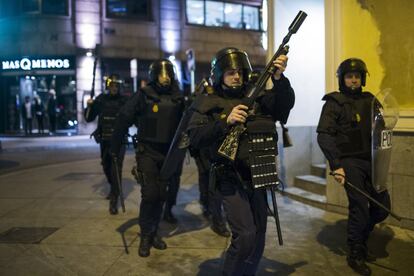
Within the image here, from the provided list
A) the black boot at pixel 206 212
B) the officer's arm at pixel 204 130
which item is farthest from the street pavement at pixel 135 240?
the officer's arm at pixel 204 130

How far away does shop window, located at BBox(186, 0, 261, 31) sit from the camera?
2328 cm

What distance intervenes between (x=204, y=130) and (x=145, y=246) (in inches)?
76.0

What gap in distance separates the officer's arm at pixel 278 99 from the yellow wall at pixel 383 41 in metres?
2.70

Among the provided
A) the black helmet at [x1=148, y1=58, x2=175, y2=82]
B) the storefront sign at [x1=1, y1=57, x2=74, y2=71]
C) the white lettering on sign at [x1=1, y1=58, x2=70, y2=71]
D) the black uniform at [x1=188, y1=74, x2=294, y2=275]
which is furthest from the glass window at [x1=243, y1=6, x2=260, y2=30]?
the black uniform at [x1=188, y1=74, x2=294, y2=275]

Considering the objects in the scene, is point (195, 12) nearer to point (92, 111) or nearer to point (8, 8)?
point (8, 8)

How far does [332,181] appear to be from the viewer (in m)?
6.23

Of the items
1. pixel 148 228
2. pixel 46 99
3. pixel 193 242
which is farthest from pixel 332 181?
pixel 46 99

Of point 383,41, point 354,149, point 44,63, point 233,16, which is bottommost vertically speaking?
point 354,149

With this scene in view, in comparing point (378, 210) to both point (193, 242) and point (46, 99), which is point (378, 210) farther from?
point (46, 99)

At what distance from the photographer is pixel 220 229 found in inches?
214

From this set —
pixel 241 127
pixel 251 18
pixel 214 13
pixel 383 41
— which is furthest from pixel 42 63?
pixel 241 127

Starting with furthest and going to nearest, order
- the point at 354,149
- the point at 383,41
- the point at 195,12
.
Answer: the point at 195,12 < the point at 383,41 < the point at 354,149

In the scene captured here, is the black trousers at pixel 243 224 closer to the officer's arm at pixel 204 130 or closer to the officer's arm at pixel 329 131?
the officer's arm at pixel 204 130

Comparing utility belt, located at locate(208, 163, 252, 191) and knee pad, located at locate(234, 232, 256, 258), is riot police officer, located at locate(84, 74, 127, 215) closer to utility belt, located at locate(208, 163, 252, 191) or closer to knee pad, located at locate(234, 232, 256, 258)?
utility belt, located at locate(208, 163, 252, 191)
